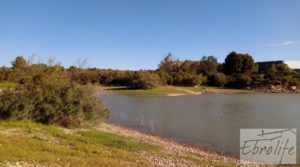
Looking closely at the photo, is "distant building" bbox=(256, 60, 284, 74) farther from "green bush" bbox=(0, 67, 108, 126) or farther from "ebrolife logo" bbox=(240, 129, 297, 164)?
"green bush" bbox=(0, 67, 108, 126)

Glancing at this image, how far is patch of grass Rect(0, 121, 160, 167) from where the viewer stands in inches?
349

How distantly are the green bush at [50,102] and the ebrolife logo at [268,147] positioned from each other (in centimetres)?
939

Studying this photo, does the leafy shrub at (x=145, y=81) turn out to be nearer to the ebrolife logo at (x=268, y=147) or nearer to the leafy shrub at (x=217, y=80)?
the leafy shrub at (x=217, y=80)

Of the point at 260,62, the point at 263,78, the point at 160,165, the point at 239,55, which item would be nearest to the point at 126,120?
the point at 160,165

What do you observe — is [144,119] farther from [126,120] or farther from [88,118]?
[88,118]

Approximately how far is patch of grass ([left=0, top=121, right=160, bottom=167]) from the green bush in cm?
145

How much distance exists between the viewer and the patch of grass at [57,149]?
8855 mm

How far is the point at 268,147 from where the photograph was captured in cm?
1731

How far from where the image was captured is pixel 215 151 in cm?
1728

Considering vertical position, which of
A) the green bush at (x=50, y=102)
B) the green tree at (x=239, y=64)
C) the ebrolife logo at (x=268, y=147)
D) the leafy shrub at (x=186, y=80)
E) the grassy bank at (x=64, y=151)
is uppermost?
the green tree at (x=239, y=64)

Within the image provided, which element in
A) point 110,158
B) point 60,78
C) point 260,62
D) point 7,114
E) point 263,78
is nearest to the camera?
point 110,158

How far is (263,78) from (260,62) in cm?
3418

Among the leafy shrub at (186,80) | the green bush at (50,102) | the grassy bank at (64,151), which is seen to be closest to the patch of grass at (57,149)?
the grassy bank at (64,151)

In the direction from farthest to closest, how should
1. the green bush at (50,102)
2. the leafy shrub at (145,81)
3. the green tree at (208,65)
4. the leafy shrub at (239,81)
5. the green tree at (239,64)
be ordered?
the green tree at (208,65), the green tree at (239,64), the leafy shrub at (239,81), the leafy shrub at (145,81), the green bush at (50,102)
